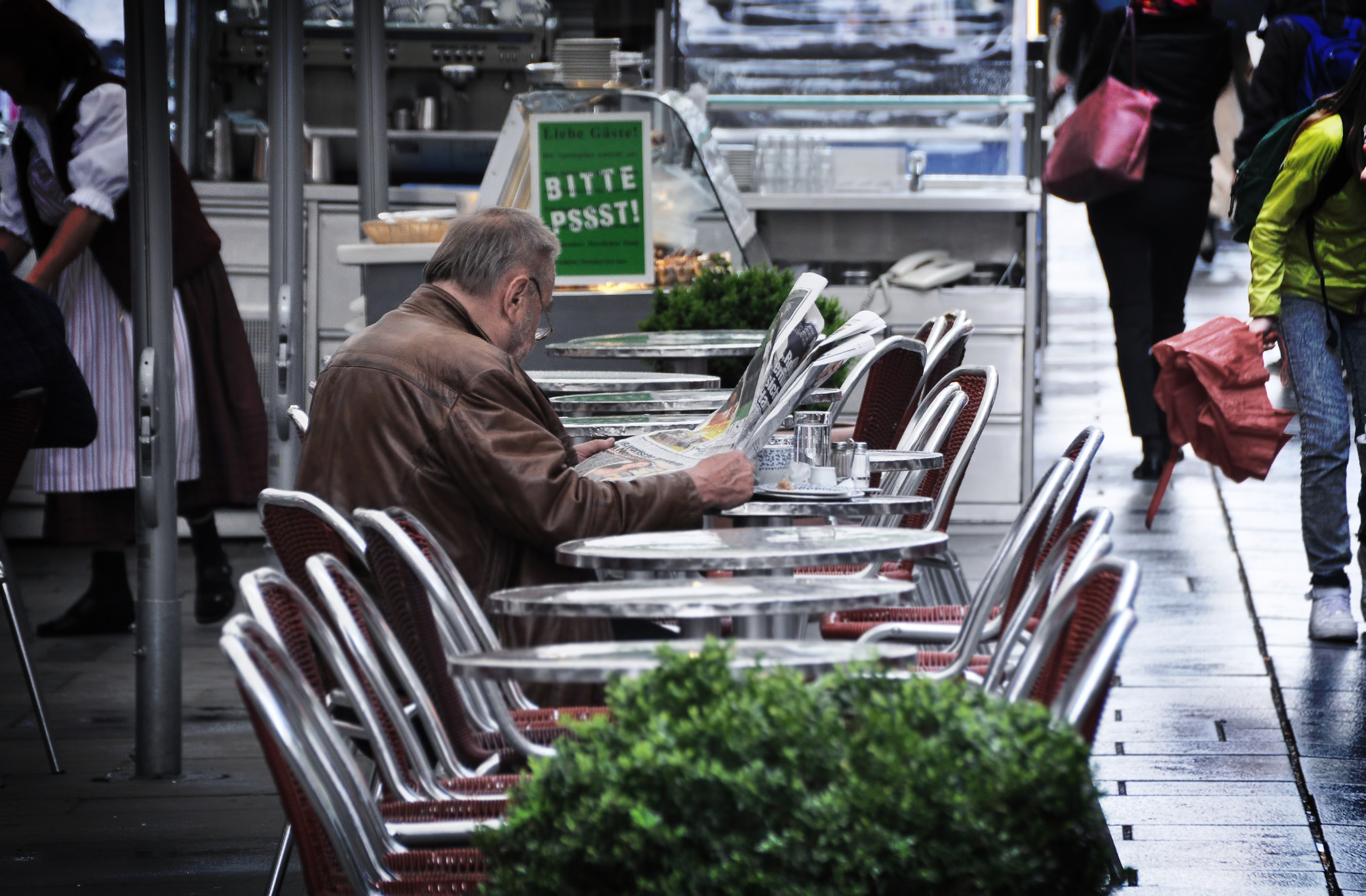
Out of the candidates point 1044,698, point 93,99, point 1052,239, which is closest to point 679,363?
point 93,99

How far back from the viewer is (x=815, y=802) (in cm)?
154

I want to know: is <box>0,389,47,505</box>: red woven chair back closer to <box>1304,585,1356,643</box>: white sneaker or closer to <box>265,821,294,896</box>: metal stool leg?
<box>265,821,294,896</box>: metal stool leg

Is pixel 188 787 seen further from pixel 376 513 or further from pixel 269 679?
pixel 269 679

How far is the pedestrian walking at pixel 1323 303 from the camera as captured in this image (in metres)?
5.25

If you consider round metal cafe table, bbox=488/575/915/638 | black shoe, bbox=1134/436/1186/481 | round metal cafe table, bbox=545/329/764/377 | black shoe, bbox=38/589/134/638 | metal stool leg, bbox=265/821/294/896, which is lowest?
black shoe, bbox=38/589/134/638

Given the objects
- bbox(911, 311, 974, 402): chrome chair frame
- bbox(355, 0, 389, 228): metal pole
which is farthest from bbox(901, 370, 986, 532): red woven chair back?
bbox(355, 0, 389, 228): metal pole

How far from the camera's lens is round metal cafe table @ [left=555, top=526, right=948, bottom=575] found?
2521 millimetres

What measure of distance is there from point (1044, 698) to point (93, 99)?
427 cm

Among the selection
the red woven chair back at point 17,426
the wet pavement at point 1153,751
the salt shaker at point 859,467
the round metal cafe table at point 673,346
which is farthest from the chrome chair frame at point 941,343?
the red woven chair back at point 17,426

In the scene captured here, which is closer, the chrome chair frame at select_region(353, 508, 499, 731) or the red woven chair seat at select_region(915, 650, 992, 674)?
the chrome chair frame at select_region(353, 508, 499, 731)

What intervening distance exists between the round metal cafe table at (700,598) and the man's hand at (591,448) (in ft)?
4.39

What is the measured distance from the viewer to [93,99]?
5.52 metres

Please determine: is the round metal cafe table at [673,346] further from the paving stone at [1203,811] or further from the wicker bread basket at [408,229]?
the paving stone at [1203,811]

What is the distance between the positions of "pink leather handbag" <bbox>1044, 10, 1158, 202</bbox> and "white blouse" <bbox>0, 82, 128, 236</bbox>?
3.95m
